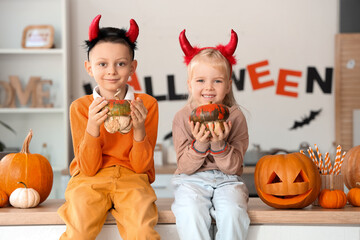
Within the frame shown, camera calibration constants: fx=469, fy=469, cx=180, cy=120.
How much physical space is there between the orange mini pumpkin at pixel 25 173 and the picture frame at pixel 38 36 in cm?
242

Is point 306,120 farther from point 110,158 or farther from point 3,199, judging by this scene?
point 3,199

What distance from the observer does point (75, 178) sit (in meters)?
1.67

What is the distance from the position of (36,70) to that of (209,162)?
2822mm

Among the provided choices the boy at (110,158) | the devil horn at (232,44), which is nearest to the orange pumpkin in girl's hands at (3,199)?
the boy at (110,158)

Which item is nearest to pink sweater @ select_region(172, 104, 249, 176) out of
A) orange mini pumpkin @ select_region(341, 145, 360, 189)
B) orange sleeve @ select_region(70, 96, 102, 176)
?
orange sleeve @ select_region(70, 96, 102, 176)

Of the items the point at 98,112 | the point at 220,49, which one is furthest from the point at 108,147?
the point at 220,49

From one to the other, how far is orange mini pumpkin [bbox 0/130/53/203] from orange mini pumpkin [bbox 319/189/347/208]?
1.00 m

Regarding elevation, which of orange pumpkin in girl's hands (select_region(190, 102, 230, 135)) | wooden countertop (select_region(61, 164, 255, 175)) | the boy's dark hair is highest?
the boy's dark hair

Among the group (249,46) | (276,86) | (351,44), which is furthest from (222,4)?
(351,44)

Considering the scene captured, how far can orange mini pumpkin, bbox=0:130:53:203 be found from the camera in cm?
169

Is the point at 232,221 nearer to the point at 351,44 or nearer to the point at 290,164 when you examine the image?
the point at 290,164

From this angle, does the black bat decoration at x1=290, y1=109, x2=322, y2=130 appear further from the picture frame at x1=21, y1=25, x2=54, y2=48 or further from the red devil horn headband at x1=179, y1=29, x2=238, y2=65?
the red devil horn headband at x1=179, y1=29, x2=238, y2=65

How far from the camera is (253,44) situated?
168 inches

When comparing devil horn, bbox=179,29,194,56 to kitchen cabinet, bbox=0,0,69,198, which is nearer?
devil horn, bbox=179,29,194,56
